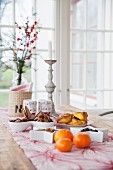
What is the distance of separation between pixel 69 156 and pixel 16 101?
0.89 meters

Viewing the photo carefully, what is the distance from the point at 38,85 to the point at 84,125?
1770 millimetres

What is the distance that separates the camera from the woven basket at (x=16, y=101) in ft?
6.02

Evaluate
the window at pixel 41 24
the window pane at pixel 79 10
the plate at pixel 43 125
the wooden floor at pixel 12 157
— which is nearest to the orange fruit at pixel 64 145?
the wooden floor at pixel 12 157

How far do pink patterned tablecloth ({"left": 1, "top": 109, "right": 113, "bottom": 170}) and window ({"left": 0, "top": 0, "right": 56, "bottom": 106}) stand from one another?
1.87m

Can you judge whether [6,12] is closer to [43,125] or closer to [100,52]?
[100,52]

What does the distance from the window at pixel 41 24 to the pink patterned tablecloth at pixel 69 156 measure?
1874 millimetres

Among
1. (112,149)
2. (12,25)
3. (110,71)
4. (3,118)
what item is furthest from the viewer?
(110,71)

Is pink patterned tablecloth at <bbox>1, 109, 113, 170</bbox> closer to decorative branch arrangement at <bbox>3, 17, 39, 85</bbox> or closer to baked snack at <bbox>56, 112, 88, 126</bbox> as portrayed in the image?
baked snack at <bbox>56, 112, 88, 126</bbox>

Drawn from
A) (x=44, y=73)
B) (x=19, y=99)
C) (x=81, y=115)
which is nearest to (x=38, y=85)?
(x=44, y=73)

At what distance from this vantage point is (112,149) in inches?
43.9

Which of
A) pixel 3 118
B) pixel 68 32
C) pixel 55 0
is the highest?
pixel 55 0

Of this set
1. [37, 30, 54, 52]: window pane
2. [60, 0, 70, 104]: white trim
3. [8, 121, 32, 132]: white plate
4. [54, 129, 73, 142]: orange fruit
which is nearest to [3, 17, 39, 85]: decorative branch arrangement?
[37, 30, 54, 52]: window pane

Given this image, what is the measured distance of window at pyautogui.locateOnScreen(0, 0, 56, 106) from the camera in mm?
2984

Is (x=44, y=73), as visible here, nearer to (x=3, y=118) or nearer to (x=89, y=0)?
(x=89, y=0)
